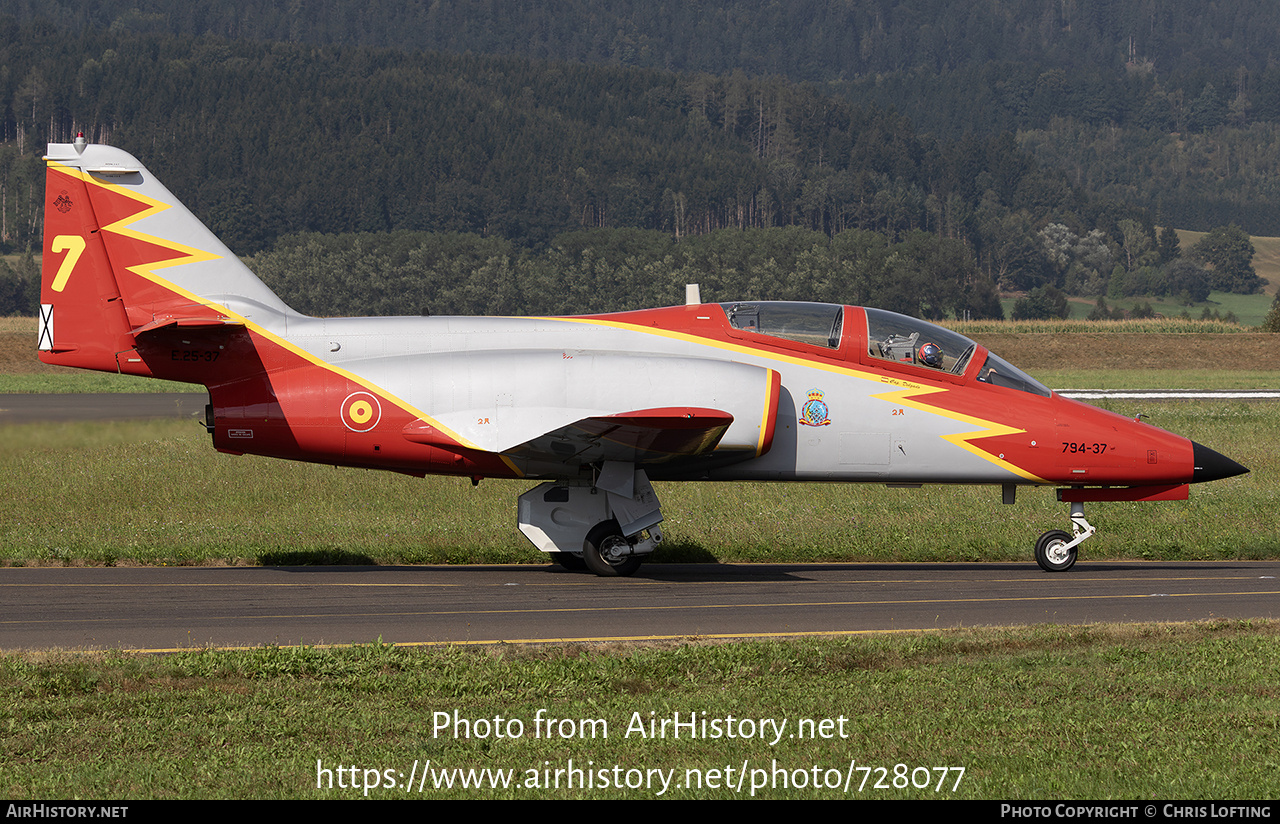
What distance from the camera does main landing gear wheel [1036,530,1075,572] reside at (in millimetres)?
15734

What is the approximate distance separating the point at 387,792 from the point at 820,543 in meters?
11.1

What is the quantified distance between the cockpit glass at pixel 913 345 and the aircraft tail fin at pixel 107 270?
708 centimetres

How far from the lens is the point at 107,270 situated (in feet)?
49.3

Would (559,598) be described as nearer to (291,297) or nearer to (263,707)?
(263,707)

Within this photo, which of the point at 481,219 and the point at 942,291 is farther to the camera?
the point at 481,219

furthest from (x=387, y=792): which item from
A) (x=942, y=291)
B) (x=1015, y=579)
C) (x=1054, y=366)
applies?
(x=942, y=291)

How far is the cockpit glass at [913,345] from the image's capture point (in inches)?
605

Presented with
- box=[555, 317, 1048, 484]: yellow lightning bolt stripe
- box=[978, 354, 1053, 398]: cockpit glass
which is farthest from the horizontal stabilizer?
box=[978, 354, 1053, 398]: cockpit glass

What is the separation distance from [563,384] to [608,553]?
2136 mm

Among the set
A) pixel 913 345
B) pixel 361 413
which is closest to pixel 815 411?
pixel 913 345

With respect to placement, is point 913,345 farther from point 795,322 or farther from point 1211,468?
point 1211,468

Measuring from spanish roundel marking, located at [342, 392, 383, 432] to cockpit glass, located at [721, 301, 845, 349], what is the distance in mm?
4315

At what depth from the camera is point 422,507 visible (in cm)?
2027

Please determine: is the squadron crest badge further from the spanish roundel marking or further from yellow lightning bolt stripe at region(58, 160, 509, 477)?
the spanish roundel marking
